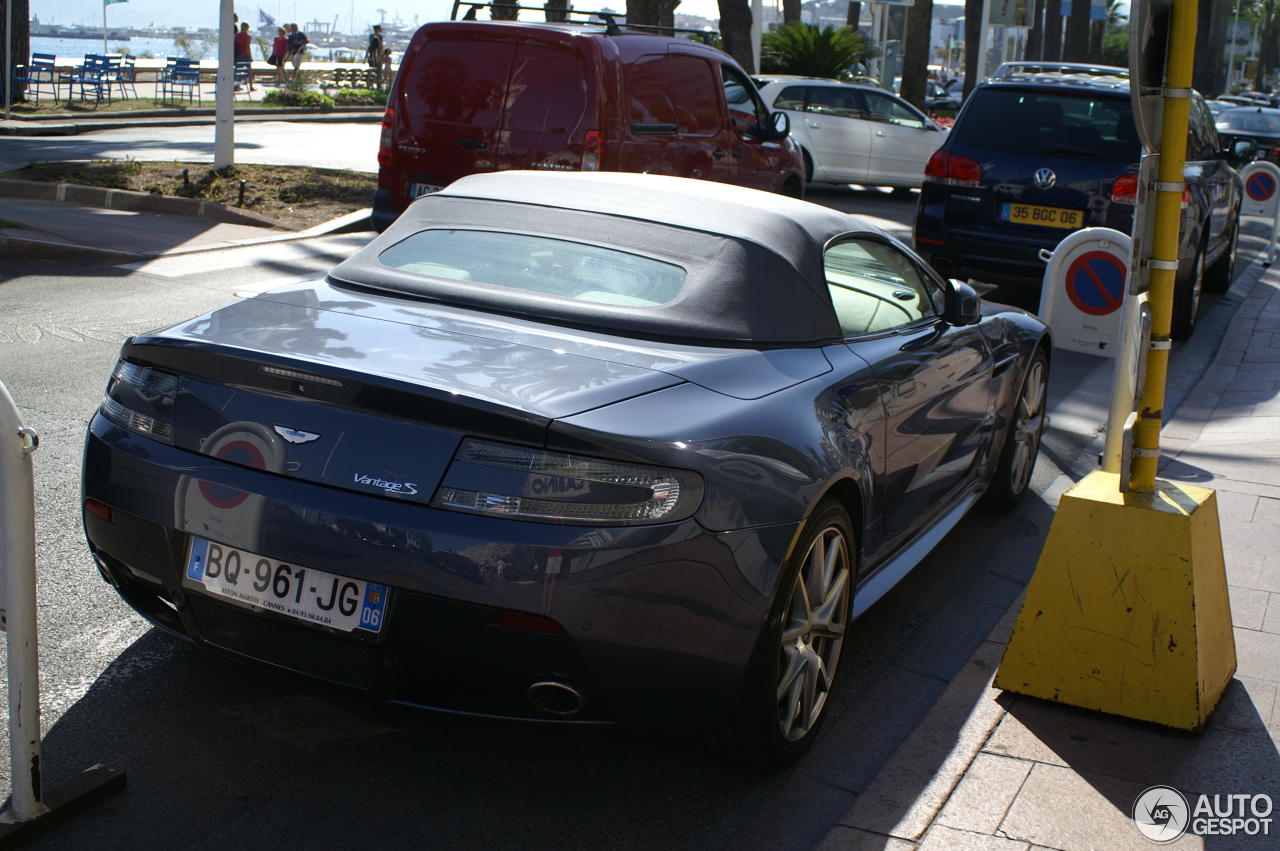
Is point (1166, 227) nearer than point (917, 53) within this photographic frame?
Yes

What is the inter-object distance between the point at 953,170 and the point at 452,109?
3826mm

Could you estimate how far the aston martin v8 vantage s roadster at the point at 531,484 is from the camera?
262cm

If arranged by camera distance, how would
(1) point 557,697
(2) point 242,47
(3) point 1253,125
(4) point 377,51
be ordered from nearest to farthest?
(1) point 557,697 → (3) point 1253,125 → (2) point 242,47 → (4) point 377,51

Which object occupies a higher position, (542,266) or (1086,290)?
(542,266)

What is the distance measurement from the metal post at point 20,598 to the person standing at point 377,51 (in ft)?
121

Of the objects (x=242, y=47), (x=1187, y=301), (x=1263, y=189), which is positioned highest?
(x=242, y=47)

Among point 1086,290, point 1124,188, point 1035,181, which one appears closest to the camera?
point 1086,290

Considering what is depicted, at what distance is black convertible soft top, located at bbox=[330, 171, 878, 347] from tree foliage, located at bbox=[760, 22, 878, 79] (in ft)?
75.6

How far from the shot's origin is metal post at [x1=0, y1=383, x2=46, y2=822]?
2459 millimetres

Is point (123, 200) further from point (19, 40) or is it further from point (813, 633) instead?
point (19, 40)

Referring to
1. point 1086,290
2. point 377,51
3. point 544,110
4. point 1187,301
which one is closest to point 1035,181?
point 1187,301

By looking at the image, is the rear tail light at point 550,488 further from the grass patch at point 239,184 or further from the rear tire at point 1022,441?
the grass patch at point 239,184

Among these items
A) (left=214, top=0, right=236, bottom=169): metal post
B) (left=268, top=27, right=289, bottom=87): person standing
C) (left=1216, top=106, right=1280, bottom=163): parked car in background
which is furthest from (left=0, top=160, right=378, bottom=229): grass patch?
(left=268, top=27, right=289, bottom=87): person standing

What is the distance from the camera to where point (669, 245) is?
12.1 feet
